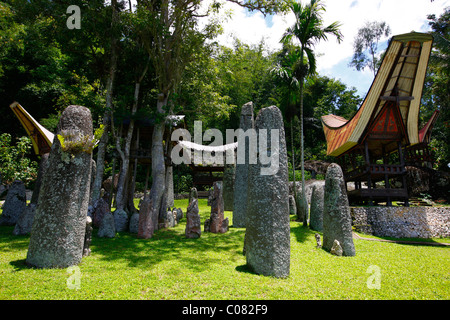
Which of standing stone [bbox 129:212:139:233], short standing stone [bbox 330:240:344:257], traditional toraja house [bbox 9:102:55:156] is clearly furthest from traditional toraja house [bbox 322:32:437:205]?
traditional toraja house [bbox 9:102:55:156]

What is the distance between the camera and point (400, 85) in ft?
48.8

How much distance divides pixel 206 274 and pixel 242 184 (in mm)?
6552

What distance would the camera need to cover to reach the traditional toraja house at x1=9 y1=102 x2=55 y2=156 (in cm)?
1098

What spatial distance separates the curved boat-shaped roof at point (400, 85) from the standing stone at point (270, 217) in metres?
11.3

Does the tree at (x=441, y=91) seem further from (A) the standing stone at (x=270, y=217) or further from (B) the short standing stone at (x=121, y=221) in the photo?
(B) the short standing stone at (x=121, y=221)

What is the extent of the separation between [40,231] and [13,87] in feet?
90.7

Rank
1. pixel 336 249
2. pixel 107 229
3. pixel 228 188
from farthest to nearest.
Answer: pixel 228 188
pixel 107 229
pixel 336 249

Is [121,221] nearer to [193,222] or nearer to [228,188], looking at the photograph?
[193,222]

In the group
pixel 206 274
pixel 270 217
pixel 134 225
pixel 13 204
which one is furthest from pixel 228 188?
pixel 270 217

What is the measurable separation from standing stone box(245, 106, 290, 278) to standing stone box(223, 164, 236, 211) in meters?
10.9

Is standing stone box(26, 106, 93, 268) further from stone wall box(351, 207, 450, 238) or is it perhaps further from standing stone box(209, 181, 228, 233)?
stone wall box(351, 207, 450, 238)

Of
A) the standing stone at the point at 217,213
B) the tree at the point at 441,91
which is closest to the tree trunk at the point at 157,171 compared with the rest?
the standing stone at the point at 217,213
